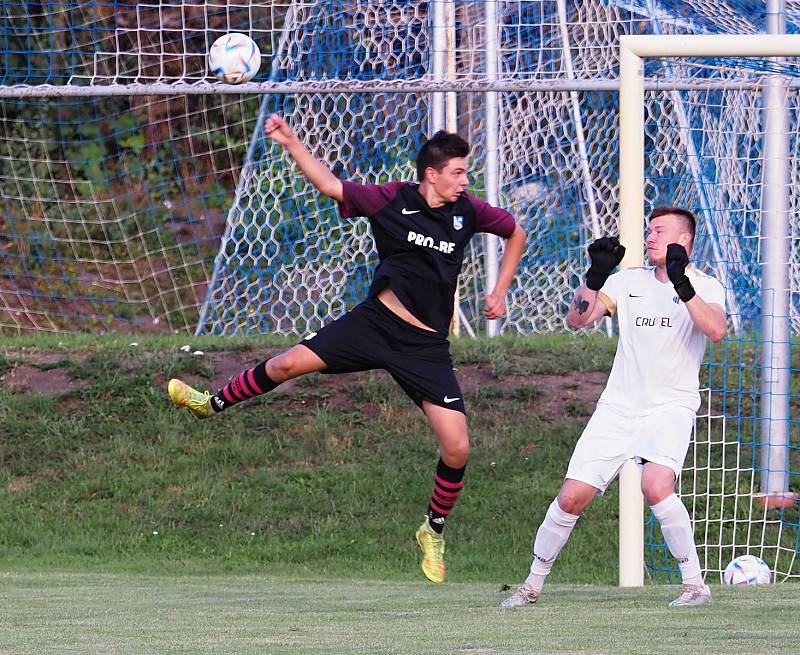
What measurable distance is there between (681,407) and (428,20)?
6137 millimetres

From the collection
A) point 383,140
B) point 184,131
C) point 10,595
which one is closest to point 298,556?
point 10,595

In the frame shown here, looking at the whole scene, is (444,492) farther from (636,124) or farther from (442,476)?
(636,124)

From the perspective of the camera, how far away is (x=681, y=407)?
20.2 feet

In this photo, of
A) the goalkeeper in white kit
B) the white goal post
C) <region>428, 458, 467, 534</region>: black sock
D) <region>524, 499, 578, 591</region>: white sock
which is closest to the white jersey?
the goalkeeper in white kit

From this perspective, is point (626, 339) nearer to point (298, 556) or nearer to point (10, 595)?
point (10, 595)

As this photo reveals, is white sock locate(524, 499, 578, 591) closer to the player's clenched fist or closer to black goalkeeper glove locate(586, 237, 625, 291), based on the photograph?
black goalkeeper glove locate(586, 237, 625, 291)

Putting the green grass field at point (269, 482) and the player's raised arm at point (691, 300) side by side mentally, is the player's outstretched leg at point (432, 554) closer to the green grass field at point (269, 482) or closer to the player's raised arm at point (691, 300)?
the green grass field at point (269, 482)

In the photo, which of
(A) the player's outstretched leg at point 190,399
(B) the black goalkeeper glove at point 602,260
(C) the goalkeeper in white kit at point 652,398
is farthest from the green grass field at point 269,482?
(B) the black goalkeeper glove at point 602,260

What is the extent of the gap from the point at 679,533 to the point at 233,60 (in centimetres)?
351

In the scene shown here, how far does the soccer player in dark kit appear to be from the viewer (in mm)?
7262

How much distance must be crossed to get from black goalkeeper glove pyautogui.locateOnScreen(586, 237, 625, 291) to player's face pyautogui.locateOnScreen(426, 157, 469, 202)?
1.18 metres

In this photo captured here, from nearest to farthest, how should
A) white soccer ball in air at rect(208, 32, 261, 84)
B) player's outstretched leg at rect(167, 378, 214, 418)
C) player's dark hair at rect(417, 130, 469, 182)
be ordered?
1. player's dark hair at rect(417, 130, 469, 182)
2. white soccer ball in air at rect(208, 32, 261, 84)
3. player's outstretched leg at rect(167, 378, 214, 418)

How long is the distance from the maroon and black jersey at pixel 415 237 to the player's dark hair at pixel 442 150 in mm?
189

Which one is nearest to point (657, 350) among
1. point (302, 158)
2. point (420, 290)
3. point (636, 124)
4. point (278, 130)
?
point (420, 290)
